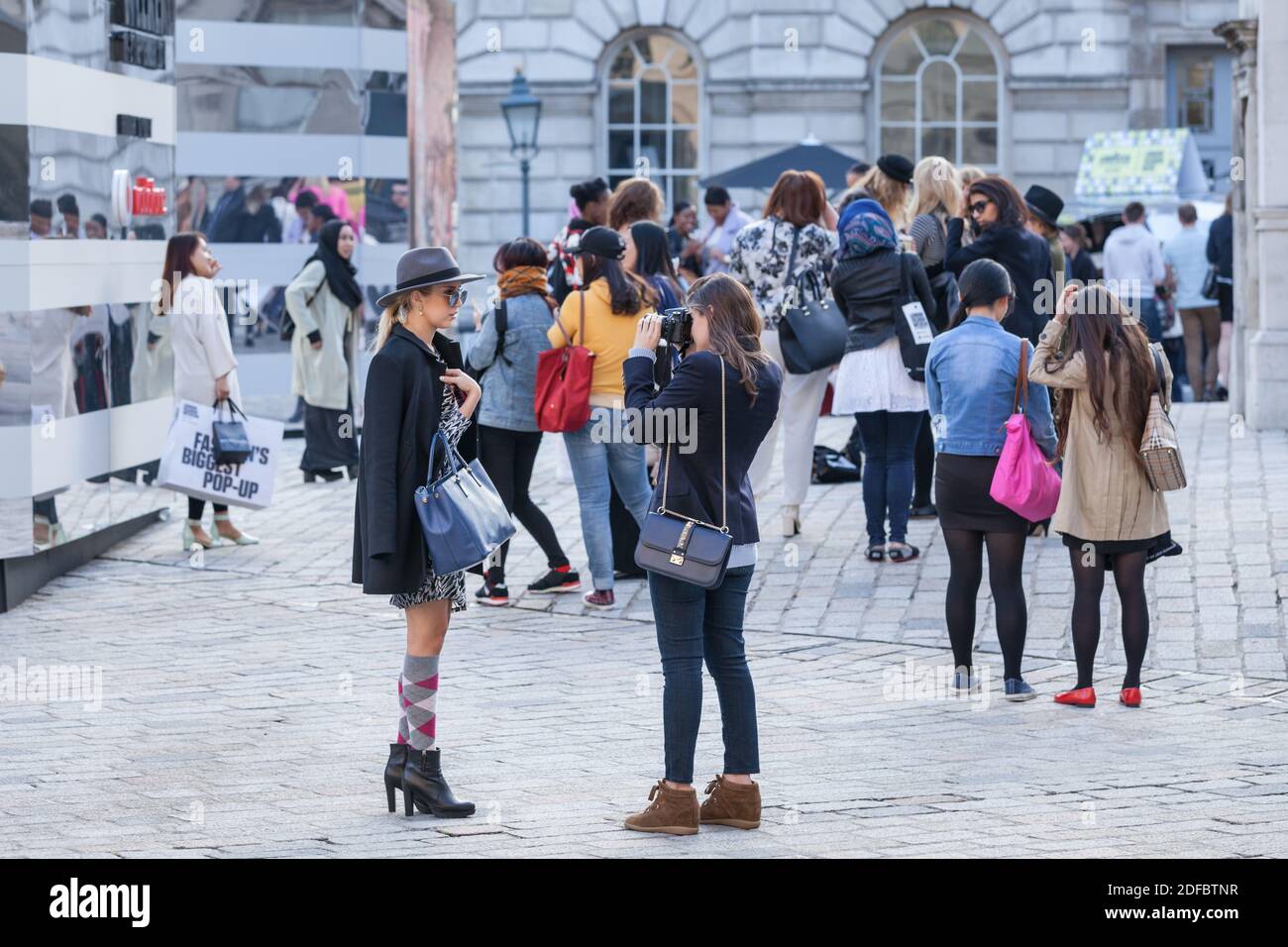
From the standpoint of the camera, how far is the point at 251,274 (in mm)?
17312

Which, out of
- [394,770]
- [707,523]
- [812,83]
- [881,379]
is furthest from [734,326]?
[812,83]

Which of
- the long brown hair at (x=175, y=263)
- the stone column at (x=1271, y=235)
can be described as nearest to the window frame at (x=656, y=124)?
the stone column at (x=1271, y=235)

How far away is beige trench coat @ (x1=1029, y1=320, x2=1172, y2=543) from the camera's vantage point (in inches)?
310

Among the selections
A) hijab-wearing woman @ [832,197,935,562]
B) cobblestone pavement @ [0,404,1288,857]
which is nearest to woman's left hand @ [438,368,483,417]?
cobblestone pavement @ [0,404,1288,857]

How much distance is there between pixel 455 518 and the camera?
6.35 metres

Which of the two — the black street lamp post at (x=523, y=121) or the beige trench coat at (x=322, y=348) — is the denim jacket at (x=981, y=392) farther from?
the black street lamp post at (x=523, y=121)

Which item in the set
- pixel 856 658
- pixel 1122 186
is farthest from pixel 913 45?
pixel 856 658

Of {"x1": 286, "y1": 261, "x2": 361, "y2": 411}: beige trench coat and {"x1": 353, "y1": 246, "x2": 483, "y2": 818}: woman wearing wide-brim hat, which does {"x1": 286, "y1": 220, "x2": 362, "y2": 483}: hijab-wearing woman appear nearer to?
{"x1": 286, "y1": 261, "x2": 361, "y2": 411}: beige trench coat

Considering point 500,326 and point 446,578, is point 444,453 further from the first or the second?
point 500,326

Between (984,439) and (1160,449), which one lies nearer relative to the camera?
(1160,449)

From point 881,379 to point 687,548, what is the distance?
16.0 ft

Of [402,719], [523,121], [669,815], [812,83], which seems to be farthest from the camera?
[812,83]

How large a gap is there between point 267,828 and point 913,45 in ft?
85.6

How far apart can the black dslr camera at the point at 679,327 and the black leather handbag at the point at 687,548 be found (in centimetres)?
21
